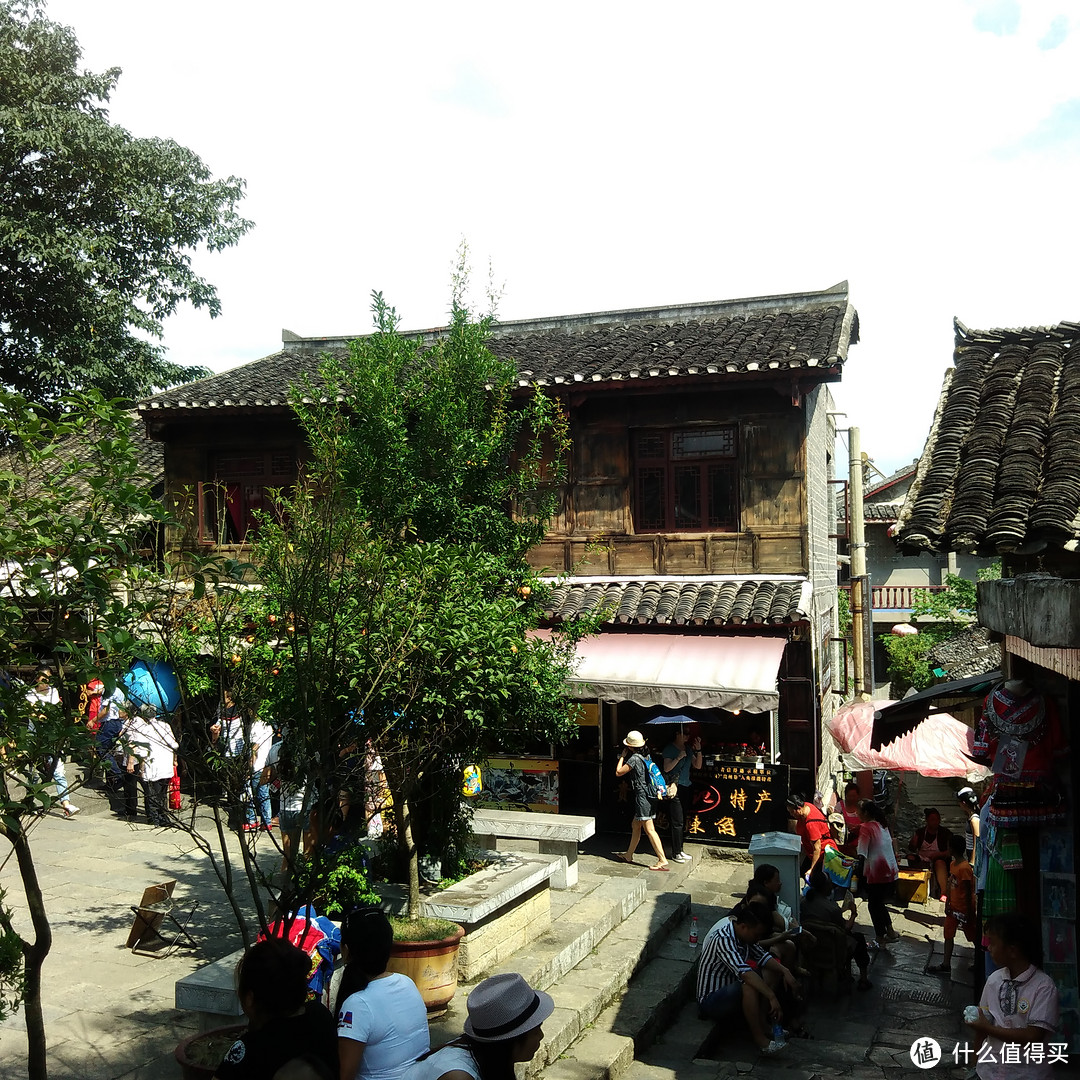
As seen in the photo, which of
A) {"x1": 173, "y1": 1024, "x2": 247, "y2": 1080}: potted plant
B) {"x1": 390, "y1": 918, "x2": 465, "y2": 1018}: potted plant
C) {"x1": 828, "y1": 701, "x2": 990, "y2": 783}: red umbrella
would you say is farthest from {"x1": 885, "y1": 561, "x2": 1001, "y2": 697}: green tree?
{"x1": 173, "y1": 1024, "x2": 247, "y2": 1080}: potted plant

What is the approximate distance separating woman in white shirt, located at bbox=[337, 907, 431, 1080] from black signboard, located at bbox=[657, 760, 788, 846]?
31.0 feet

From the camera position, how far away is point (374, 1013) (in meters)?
4.21

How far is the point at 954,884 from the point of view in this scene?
9.30 m

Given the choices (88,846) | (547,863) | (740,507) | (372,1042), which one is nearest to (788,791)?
(740,507)

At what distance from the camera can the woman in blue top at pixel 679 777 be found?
12.9 metres

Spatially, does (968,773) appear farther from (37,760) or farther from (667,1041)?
(37,760)

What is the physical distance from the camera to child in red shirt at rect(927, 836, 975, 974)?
29.7 feet

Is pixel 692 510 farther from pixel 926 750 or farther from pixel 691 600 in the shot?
pixel 926 750

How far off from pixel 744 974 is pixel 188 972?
4.56 metres

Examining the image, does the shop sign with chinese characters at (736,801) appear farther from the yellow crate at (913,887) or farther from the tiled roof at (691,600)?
the tiled roof at (691,600)

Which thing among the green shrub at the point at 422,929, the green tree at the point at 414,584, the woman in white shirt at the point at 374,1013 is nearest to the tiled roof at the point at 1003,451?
the green tree at the point at 414,584

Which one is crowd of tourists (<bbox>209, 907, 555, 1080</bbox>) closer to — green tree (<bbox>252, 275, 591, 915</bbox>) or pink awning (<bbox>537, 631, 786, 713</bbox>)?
green tree (<bbox>252, 275, 591, 915</bbox>)

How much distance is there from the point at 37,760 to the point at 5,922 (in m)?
0.73

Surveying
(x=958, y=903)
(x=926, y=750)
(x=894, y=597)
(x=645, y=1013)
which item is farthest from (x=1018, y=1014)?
(x=894, y=597)
